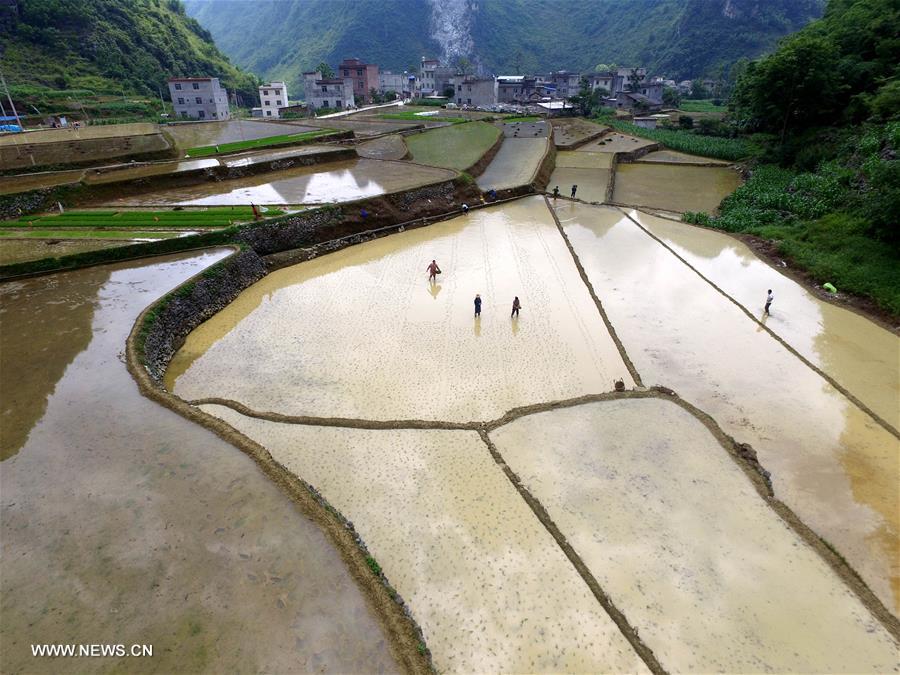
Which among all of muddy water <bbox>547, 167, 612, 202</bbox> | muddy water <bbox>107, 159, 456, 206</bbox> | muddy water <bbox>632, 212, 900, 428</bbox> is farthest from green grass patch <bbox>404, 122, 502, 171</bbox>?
muddy water <bbox>632, 212, 900, 428</bbox>

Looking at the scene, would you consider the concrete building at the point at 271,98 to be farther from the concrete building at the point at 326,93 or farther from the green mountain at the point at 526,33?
the green mountain at the point at 526,33

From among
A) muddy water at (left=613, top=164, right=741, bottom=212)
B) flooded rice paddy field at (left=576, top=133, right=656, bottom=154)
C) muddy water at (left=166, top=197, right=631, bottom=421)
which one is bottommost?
muddy water at (left=166, top=197, right=631, bottom=421)

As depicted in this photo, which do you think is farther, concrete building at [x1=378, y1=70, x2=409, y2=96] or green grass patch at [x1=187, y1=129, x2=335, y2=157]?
concrete building at [x1=378, y1=70, x2=409, y2=96]

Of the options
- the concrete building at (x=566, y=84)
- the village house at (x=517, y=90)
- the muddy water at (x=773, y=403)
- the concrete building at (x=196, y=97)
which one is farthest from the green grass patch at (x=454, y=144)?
the concrete building at (x=566, y=84)

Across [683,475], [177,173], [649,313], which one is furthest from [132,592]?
[177,173]

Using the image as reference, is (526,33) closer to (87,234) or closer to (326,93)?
(326,93)

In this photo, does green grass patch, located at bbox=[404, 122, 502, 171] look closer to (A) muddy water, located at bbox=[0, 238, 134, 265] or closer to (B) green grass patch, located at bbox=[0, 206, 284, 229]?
(B) green grass patch, located at bbox=[0, 206, 284, 229]
